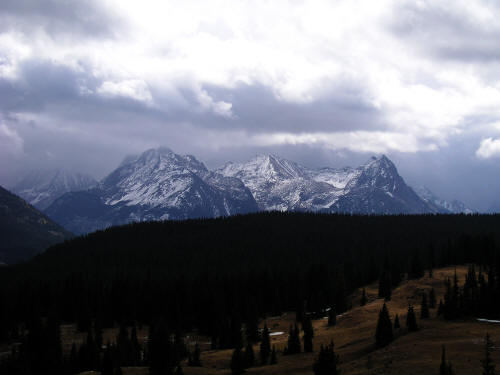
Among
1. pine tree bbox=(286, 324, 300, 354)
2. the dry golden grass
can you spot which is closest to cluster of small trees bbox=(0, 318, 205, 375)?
the dry golden grass

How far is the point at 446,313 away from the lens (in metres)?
98.6

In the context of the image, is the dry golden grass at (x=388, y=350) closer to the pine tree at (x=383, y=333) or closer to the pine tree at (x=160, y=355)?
the pine tree at (x=383, y=333)

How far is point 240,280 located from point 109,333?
49.1 metres

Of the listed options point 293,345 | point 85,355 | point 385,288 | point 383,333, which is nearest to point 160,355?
point 85,355

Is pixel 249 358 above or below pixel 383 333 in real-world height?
below

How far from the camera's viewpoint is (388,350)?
8256 cm

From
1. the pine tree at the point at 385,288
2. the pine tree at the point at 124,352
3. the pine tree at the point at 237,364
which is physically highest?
the pine tree at the point at 385,288

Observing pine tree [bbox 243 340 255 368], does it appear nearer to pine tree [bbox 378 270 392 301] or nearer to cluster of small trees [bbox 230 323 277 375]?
cluster of small trees [bbox 230 323 277 375]

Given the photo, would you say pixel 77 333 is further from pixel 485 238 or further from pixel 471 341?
pixel 485 238

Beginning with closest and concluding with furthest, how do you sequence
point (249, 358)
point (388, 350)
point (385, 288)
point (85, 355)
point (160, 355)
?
point (388, 350) → point (160, 355) → point (249, 358) → point (85, 355) → point (385, 288)

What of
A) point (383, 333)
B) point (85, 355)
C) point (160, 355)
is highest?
point (383, 333)

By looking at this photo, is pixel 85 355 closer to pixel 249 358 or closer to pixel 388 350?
pixel 249 358

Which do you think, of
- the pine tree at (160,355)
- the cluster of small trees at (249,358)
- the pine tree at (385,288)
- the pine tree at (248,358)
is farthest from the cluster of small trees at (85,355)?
the pine tree at (385,288)

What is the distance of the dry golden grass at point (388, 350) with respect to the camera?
70.3 meters
